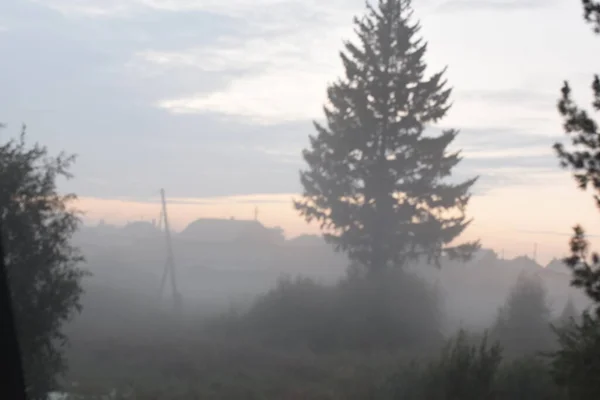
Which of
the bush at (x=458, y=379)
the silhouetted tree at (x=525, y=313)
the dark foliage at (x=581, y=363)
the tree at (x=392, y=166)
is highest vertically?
the tree at (x=392, y=166)

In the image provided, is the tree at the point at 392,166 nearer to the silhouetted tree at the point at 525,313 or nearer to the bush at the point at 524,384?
Result: the silhouetted tree at the point at 525,313

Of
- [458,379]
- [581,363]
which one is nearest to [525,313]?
[458,379]

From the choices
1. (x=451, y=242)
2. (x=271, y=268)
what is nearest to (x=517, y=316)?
(x=451, y=242)

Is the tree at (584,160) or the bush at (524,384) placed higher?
the tree at (584,160)

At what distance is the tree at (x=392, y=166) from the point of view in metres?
34.8

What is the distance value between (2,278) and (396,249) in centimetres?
2780

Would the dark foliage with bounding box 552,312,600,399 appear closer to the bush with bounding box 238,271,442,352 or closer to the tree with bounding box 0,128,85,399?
the tree with bounding box 0,128,85,399

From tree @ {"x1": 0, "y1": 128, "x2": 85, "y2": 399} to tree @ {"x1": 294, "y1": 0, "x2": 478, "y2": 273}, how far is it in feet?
68.6

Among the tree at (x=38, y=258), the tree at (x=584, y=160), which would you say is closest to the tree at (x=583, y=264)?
the tree at (x=584, y=160)

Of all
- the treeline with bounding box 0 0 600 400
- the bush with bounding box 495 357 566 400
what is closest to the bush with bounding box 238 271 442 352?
the treeline with bounding box 0 0 600 400

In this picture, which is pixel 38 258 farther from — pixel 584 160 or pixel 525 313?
pixel 525 313

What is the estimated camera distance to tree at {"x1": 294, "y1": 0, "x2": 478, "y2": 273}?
34.8 metres

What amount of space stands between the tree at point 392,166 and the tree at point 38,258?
2091 cm

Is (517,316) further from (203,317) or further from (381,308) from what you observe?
(203,317)
